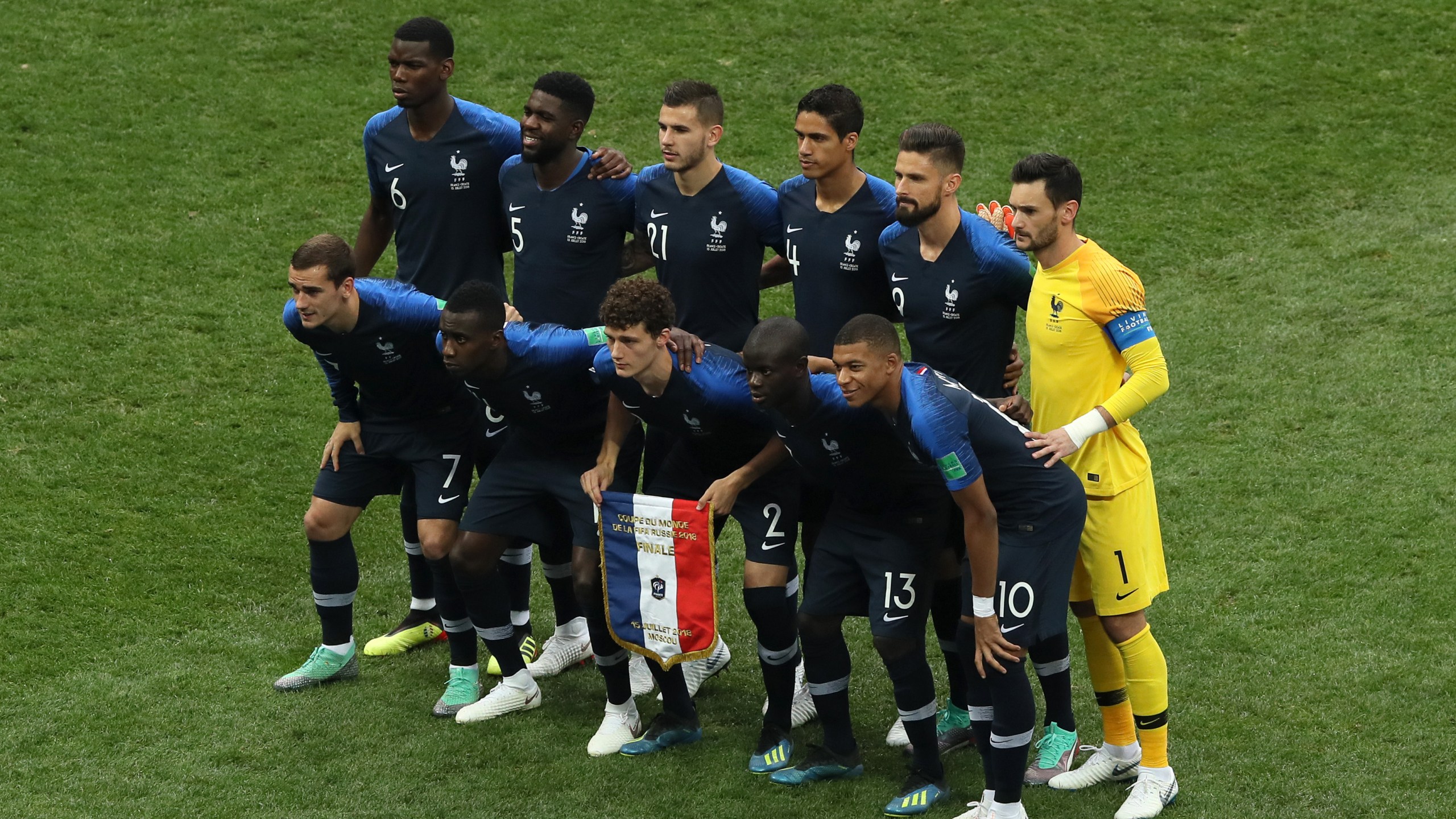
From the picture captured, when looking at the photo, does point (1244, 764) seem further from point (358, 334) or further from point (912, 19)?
point (912, 19)

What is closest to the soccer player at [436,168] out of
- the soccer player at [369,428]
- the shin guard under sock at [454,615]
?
the soccer player at [369,428]

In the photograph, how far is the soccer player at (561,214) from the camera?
792cm

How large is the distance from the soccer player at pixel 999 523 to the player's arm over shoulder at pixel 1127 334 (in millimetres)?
388

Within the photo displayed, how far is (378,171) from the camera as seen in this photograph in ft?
27.9

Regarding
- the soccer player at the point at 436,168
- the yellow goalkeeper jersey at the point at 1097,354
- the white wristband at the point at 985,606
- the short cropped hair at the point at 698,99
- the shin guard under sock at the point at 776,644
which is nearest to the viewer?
the white wristband at the point at 985,606

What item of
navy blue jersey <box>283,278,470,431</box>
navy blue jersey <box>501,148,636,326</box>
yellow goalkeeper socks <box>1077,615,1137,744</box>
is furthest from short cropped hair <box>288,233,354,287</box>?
yellow goalkeeper socks <box>1077,615,1137,744</box>

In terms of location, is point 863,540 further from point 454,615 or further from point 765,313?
point 765,313

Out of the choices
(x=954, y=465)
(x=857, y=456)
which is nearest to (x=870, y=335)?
(x=954, y=465)

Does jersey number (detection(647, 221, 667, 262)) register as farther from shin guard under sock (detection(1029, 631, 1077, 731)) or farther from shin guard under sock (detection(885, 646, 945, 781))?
shin guard under sock (detection(1029, 631, 1077, 731))

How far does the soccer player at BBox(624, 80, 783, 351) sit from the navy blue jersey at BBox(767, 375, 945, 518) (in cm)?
93

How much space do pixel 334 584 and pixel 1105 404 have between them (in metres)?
4.15

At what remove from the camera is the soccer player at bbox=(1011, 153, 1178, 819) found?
663 cm

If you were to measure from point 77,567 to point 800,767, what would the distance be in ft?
15.9

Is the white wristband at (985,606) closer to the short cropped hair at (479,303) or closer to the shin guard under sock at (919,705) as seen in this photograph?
the shin guard under sock at (919,705)
